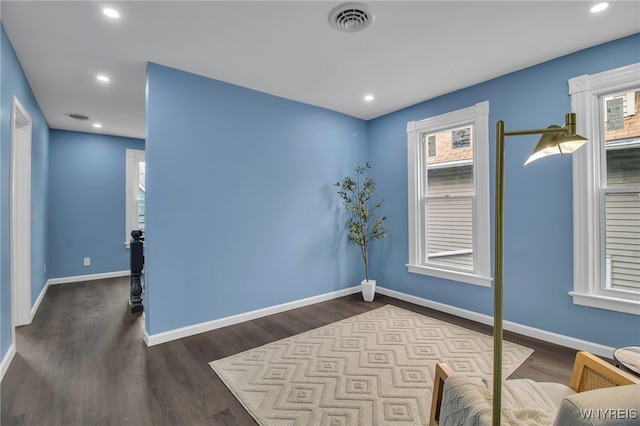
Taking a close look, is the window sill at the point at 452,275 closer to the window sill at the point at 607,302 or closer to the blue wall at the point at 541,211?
the blue wall at the point at 541,211

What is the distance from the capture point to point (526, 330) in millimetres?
3025

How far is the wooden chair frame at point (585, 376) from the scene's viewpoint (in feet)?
4.11

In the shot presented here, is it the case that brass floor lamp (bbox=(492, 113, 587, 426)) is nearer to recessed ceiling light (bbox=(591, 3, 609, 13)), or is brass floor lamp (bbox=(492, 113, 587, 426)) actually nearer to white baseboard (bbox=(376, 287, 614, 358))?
recessed ceiling light (bbox=(591, 3, 609, 13))

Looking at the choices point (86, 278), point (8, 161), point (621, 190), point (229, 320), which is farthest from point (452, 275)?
point (86, 278)

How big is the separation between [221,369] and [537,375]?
244 cm

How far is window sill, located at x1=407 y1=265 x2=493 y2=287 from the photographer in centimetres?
336

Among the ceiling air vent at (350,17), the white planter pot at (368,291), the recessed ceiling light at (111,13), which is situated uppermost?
the ceiling air vent at (350,17)

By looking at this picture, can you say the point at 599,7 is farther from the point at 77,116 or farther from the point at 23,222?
the point at 77,116

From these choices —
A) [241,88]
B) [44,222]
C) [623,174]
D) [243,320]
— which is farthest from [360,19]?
[44,222]

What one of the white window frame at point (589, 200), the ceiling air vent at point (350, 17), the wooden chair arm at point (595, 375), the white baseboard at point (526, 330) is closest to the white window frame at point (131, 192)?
the white baseboard at point (526, 330)

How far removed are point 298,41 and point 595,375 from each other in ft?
9.20

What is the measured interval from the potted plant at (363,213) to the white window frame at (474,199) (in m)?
0.49

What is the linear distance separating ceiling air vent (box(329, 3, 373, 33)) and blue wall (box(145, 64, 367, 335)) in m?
1.56

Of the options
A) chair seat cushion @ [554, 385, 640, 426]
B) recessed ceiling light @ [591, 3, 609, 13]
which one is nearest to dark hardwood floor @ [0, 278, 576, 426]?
chair seat cushion @ [554, 385, 640, 426]
